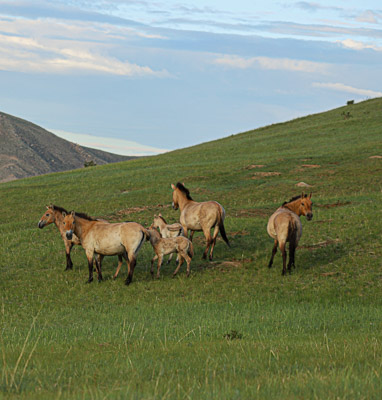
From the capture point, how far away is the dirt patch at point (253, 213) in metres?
25.5

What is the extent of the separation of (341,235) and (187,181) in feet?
64.2

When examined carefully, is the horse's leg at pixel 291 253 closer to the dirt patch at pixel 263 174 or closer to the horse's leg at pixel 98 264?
the horse's leg at pixel 98 264

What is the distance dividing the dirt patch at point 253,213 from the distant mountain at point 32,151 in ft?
320

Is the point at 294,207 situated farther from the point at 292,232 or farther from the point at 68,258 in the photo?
the point at 68,258

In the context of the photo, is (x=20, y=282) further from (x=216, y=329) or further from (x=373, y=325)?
(x=373, y=325)

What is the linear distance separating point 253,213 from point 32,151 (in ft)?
400

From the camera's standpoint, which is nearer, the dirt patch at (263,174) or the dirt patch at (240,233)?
the dirt patch at (240,233)

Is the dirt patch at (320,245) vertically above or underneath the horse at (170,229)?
underneath

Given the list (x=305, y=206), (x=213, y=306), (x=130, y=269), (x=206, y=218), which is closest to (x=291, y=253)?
(x=305, y=206)

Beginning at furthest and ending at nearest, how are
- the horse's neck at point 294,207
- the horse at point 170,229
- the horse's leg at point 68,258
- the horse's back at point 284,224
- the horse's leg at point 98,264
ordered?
the horse at point 170,229, the horse's leg at point 68,258, the horse's neck at point 294,207, the horse's leg at point 98,264, the horse's back at point 284,224

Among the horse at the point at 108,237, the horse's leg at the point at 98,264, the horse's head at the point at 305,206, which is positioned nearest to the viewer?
the horse at the point at 108,237

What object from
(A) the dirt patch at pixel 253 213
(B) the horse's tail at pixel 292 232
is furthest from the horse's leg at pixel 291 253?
(A) the dirt patch at pixel 253 213

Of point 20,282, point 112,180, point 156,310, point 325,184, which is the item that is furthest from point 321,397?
point 112,180

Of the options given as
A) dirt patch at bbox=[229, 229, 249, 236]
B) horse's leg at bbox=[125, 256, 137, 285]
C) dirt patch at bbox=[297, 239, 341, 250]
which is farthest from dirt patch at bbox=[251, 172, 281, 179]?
horse's leg at bbox=[125, 256, 137, 285]
